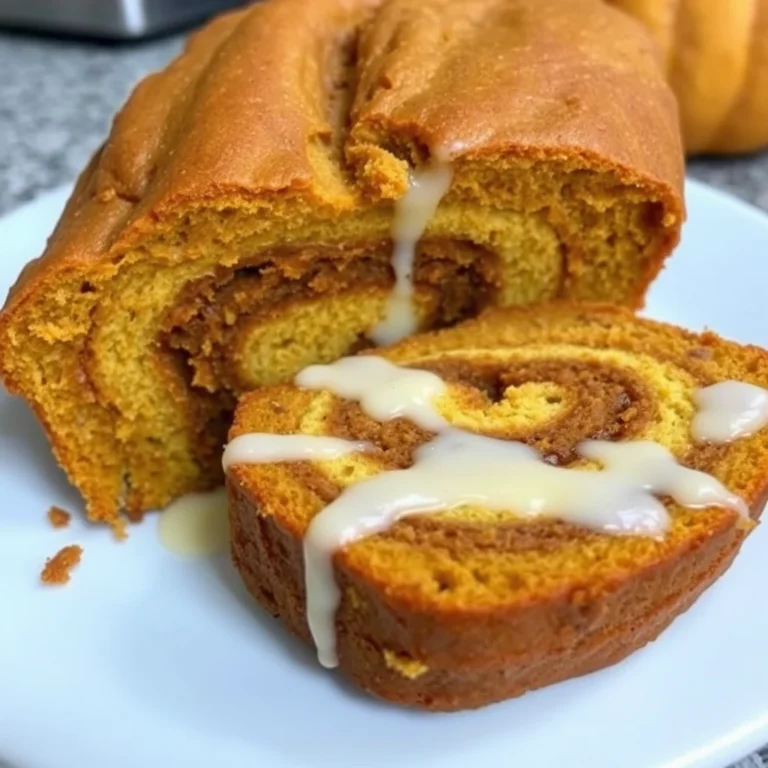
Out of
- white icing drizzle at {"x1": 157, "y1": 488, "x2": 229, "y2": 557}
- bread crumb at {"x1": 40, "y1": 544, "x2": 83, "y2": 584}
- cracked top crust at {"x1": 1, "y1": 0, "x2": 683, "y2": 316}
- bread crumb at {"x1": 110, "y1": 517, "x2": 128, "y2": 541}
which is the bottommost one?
white icing drizzle at {"x1": 157, "y1": 488, "x2": 229, "y2": 557}

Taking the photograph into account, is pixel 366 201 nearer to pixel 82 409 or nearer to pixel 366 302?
pixel 366 302

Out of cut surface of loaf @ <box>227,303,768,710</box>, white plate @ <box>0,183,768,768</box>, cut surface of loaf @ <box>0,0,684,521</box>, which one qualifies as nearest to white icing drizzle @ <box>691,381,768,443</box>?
cut surface of loaf @ <box>227,303,768,710</box>

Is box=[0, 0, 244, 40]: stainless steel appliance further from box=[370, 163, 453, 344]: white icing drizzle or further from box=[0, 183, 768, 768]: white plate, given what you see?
box=[0, 183, 768, 768]: white plate

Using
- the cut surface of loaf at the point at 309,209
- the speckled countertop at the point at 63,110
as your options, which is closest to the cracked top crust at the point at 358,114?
the cut surface of loaf at the point at 309,209

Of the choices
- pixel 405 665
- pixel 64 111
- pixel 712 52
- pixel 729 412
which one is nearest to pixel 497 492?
pixel 405 665

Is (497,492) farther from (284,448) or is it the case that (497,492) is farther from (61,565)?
(61,565)
